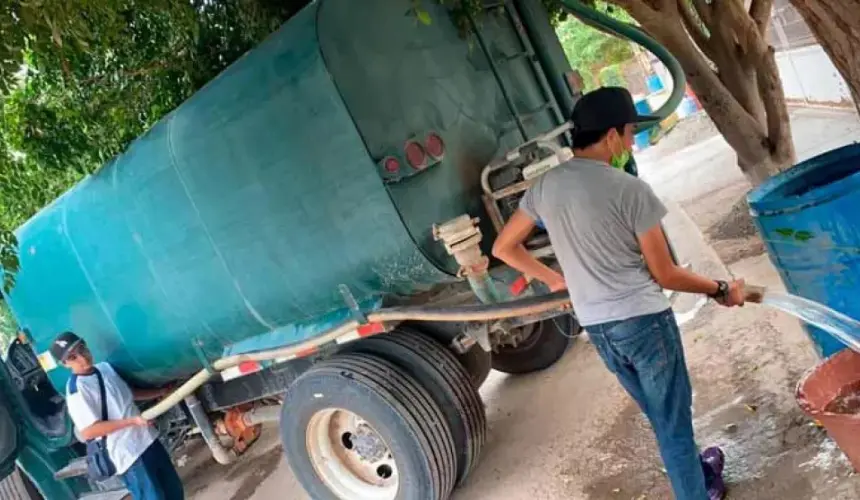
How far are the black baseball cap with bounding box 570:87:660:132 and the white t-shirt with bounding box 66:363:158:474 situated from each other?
3543 mm

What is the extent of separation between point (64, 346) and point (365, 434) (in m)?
1.92

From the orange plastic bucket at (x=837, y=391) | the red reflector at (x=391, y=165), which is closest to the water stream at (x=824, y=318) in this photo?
the orange plastic bucket at (x=837, y=391)

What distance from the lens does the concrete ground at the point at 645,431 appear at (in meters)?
3.73

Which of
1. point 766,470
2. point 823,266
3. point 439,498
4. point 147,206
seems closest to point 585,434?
point 439,498

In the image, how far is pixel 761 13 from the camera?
6.94 m

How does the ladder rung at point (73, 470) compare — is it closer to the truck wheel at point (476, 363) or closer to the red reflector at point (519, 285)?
the truck wheel at point (476, 363)

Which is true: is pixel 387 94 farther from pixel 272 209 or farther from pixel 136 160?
pixel 136 160

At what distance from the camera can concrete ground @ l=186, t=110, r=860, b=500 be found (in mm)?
3734

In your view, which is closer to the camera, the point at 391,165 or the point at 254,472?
the point at 391,165

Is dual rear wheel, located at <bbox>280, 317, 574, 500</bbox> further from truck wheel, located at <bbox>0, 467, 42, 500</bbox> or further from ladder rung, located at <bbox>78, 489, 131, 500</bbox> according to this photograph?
truck wheel, located at <bbox>0, 467, 42, 500</bbox>

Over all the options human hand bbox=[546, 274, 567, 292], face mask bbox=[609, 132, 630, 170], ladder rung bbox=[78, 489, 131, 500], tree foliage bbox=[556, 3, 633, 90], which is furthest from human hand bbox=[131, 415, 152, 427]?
tree foliage bbox=[556, 3, 633, 90]

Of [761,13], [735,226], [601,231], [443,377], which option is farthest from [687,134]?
[601,231]

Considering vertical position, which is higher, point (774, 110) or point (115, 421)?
point (115, 421)

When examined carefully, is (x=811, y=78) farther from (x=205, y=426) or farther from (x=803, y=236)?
(x=205, y=426)
